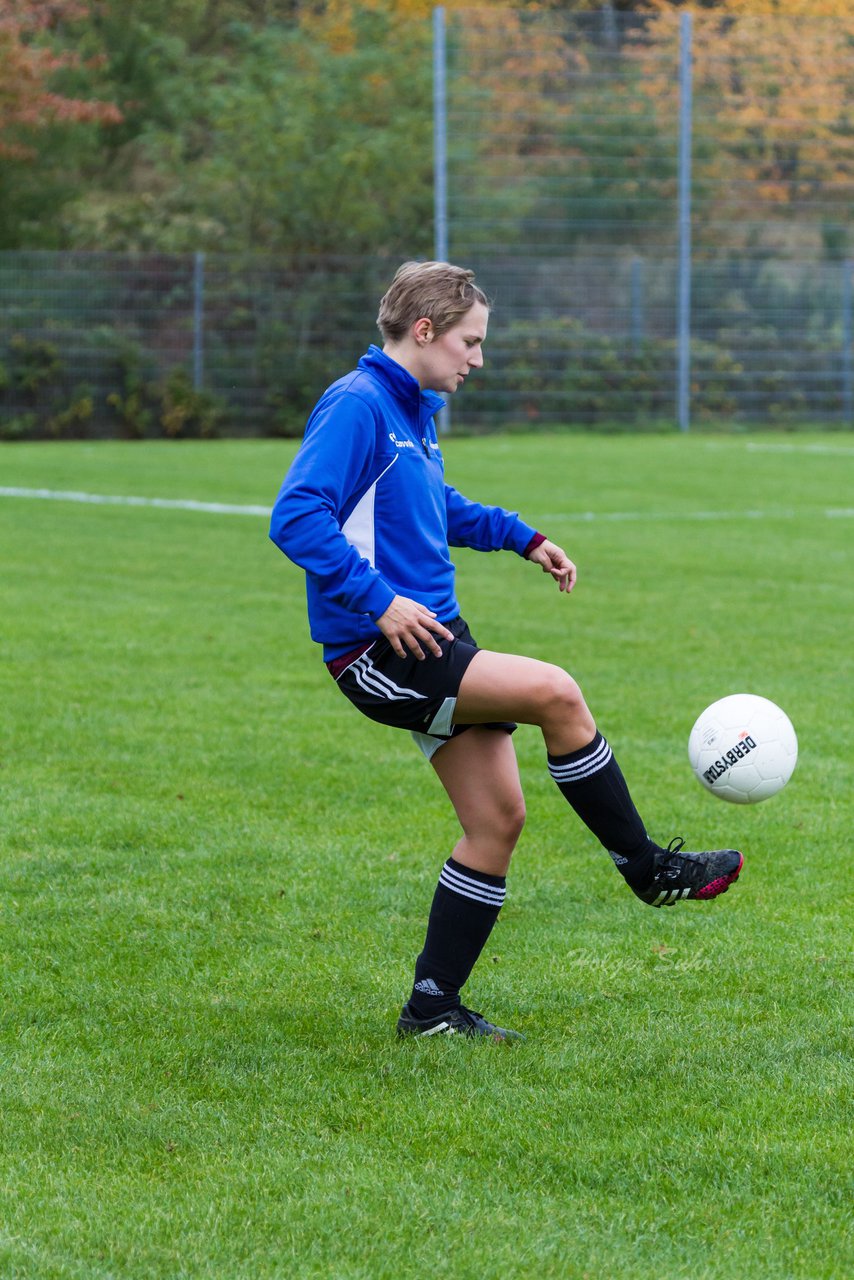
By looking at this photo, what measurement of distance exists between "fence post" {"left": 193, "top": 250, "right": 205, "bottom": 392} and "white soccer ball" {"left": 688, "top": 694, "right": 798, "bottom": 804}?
2469 centimetres

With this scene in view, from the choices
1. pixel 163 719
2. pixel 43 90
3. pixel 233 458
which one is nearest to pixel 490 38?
pixel 43 90

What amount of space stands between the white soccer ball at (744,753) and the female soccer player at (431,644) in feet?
1.14

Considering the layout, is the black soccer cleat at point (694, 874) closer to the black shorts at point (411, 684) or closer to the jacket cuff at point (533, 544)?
the black shorts at point (411, 684)

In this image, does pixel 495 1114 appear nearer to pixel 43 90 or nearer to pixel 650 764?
pixel 650 764

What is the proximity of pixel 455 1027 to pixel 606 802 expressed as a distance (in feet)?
2.13

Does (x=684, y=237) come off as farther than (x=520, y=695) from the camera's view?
Yes

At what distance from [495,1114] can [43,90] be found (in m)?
27.9

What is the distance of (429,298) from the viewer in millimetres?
4016

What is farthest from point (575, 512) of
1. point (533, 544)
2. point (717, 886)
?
point (717, 886)

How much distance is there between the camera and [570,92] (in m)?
30.2

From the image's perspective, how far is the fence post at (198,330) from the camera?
93.2 feet

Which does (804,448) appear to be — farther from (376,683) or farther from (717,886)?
(376,683)

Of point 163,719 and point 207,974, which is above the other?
point 207,974

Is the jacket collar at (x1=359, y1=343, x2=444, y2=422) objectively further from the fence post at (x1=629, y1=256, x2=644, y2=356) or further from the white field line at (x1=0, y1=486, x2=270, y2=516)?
the fence post at (x1=629, y1=256, x2=644, y2=356)
